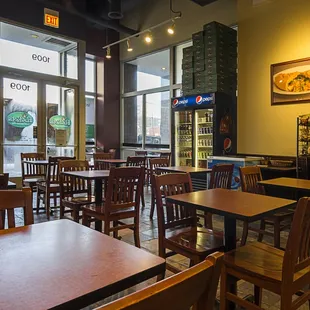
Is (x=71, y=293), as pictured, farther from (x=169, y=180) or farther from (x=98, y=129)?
(x=98, y=129)

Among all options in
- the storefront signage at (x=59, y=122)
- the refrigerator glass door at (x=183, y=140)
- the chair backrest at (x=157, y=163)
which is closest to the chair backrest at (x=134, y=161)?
the chair backrest at (x=157, y=163)

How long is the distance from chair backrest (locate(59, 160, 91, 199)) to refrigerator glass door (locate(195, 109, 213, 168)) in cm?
301

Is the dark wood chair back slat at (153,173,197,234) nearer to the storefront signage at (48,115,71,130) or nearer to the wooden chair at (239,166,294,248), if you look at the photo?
the wooden chair at (239,166,294,248)

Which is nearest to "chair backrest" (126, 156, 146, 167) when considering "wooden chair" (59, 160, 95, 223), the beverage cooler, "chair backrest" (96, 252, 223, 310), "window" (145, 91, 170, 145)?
"wooden chair" (59, 160, 95, 223)

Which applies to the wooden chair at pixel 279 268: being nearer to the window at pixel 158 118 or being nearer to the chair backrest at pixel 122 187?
the chair backrest at pixel 122 187

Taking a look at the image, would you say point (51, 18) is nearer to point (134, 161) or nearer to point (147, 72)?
point (147, 72)

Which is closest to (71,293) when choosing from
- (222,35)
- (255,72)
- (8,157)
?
(255,72)

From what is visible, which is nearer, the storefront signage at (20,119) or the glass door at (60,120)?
the storefront signage at (20,119)

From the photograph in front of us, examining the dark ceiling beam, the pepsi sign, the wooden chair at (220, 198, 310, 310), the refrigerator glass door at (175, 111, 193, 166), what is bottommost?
the wooden chair at (220, 198, 310, 310)

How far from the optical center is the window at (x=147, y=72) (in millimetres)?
8786

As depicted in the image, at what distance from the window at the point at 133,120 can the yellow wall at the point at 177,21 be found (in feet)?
4.49

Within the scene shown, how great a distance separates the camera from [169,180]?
99.7 inches

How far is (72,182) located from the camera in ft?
13.0

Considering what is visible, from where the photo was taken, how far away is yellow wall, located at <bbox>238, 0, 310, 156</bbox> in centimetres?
520
